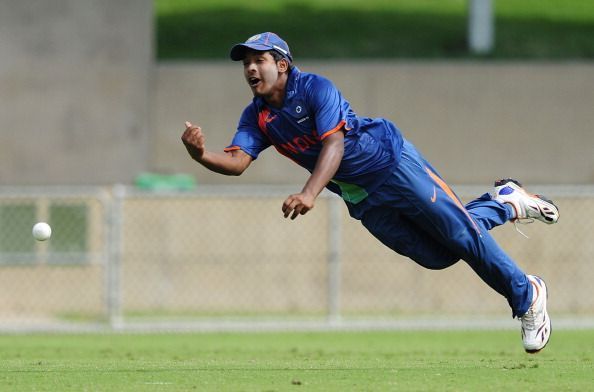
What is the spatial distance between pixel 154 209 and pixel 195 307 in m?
1.72

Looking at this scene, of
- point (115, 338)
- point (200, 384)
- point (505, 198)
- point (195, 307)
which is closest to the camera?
point (200, 384)

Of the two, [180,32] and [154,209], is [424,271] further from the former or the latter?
[180,32]

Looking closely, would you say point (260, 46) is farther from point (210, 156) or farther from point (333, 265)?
point (333, 265)

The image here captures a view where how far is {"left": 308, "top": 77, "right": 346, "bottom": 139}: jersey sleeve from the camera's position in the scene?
771cm

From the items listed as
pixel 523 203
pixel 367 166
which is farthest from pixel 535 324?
pixel 367 166

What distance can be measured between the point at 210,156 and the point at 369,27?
19143 mm

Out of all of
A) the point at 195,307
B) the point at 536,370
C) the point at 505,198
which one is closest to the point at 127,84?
the point at 195,307

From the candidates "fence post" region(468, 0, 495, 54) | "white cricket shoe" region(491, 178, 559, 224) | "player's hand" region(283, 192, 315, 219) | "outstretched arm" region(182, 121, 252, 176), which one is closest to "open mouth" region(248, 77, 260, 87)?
"outstretched arm" region(182, 121, 252, 176)

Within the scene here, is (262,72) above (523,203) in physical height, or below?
above

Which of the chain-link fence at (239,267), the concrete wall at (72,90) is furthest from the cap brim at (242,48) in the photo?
the concrete wall at (72,90)

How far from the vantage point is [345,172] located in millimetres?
8086

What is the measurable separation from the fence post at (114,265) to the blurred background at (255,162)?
0.06 ft

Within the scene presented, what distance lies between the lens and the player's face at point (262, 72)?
7.85m

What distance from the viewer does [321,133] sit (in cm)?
770
